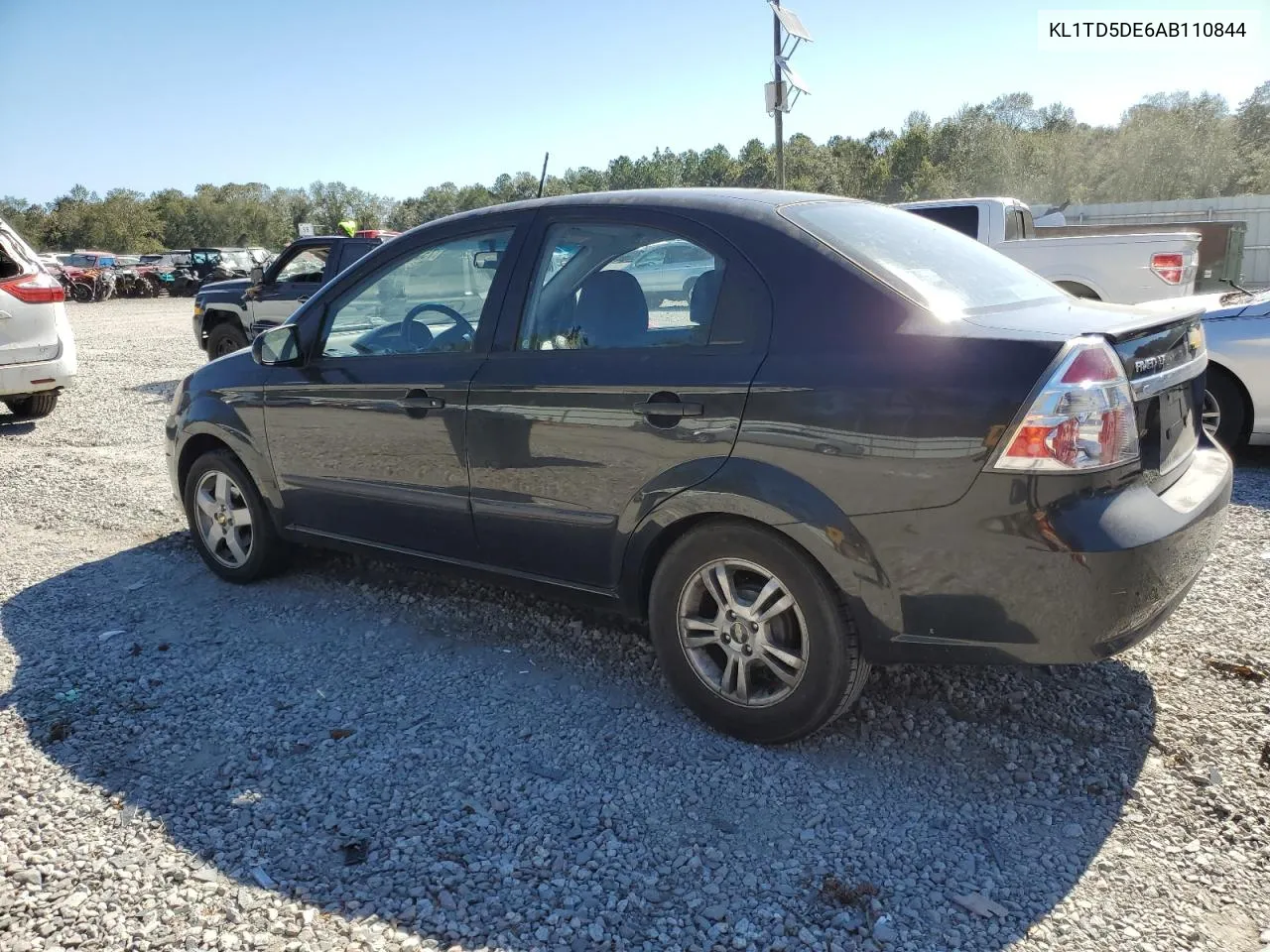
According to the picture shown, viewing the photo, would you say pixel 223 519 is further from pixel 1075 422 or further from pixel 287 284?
pixel 287 284

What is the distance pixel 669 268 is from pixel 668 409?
552mm

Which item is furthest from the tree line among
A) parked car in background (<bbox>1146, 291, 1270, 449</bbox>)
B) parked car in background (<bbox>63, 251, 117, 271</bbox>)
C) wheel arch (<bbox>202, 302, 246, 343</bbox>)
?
parked car in background (<bbox>1146, 291, 1270, 449</bbox>)

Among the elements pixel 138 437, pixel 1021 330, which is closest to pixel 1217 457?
pixel 1021 330

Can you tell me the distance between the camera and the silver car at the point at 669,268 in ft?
10.5

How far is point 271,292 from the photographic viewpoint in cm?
1141

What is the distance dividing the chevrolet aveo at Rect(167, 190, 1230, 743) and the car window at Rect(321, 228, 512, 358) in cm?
1

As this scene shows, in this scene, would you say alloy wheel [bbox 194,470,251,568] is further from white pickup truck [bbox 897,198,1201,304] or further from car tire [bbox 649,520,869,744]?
white pickup truck [bbox 897,198,1201,304]

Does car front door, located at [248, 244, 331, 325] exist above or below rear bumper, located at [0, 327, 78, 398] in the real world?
above

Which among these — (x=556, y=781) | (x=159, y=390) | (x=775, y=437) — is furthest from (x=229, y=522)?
(x=159, y=390)

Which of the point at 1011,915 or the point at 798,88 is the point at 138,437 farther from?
the point at 798,88

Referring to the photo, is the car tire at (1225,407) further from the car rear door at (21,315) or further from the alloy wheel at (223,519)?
the car rear door at (21,315)

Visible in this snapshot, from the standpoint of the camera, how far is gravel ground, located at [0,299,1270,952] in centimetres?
240

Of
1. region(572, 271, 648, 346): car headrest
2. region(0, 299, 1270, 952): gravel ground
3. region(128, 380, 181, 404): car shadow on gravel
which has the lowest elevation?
region(0, 299, 1270, 952): gravel ground

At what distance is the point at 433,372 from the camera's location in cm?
377
